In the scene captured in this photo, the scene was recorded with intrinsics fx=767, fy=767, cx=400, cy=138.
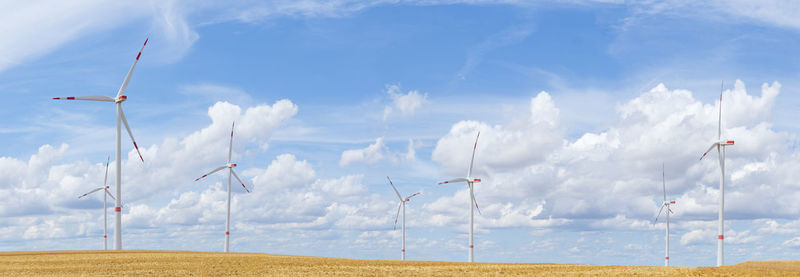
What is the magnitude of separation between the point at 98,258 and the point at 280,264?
56.3 ft

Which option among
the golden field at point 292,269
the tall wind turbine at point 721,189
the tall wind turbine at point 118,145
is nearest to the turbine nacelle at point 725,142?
the tall wind turbine at point 721,189

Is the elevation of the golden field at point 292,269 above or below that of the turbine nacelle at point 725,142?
below

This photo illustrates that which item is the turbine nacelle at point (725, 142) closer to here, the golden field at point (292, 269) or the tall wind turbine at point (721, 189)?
the tall wind turbine at point (721, 189)

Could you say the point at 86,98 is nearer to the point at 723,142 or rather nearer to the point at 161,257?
the point at 161,257

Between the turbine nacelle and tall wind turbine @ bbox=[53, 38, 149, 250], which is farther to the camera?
the turbine nacelle

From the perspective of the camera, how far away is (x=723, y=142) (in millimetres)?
91625

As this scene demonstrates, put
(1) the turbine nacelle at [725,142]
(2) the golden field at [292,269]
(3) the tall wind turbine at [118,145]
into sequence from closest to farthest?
(2) the golden field at [292,269] → (3) the tall wind turbine at [118,145] → (1) the turbine nacelle at [725,142]

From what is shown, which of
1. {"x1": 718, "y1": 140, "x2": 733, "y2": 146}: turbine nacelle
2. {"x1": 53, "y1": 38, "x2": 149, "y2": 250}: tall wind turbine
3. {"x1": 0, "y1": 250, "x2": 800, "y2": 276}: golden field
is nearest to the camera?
{"x1": 0, "y1": 250, "x2": 800, "y2": 276}: golden field

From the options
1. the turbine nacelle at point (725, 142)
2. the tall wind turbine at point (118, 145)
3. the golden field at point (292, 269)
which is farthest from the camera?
the turbine nacelle at point (725, 142)

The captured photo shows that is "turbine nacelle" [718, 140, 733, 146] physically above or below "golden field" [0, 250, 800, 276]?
above

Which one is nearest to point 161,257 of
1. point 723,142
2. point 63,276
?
point 63,276

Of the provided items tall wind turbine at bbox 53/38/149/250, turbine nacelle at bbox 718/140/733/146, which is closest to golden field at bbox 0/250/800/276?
tall wind turbine at bbox 53/38/149/250

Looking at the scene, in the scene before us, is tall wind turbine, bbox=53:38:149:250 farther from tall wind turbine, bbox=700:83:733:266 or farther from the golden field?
tall wind turbine, bbox=700:83:733:266

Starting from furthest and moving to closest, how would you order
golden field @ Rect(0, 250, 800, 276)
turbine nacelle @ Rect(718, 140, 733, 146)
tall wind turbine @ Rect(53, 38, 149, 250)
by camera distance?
1. turbine nacelle @ Rect(718, 140, 733, 146)
2. tall wind turbine @ Rect(53, 38, 149, 250)
3. golden field @ Rect(0, 250, 800, 276)
